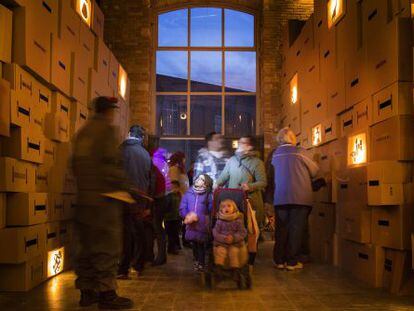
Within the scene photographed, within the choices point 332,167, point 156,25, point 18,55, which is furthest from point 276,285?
point 156,25

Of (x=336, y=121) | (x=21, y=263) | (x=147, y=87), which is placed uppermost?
(x=147, y=87)

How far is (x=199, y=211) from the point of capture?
5.34m

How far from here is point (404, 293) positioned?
4254 millimetres

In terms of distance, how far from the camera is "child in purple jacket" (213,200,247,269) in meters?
4.60

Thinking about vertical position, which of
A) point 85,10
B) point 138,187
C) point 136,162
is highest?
point 85,10

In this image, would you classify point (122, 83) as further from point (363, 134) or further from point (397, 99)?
point (397, 99)

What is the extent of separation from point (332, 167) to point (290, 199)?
27.9 inches

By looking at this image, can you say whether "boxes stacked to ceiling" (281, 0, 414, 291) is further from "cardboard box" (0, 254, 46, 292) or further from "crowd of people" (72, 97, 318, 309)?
"cardboard box" (0, 254, 46, 292)

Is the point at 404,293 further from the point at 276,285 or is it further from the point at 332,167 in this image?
the point at 332,167

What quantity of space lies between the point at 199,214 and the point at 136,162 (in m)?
0.90

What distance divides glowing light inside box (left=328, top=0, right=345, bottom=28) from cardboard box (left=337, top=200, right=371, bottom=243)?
6.74 feet

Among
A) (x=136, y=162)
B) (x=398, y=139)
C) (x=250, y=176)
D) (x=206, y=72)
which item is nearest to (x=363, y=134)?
(x=398, y=139)

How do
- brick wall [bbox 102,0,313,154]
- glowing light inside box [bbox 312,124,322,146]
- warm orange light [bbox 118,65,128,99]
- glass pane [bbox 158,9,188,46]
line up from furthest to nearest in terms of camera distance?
1. glass pane [bbox 158,9,188,46]
2. brick wall [bbox 102,0,313,154]
3. warm orange light [bbox 118,65,128,99]
4. glowing light inside box [bbox 312,124,322,146]

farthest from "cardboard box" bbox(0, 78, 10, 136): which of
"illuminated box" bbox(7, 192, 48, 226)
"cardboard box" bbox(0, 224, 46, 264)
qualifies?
"cardboard box" bbox(0, 224, 46, 264)
